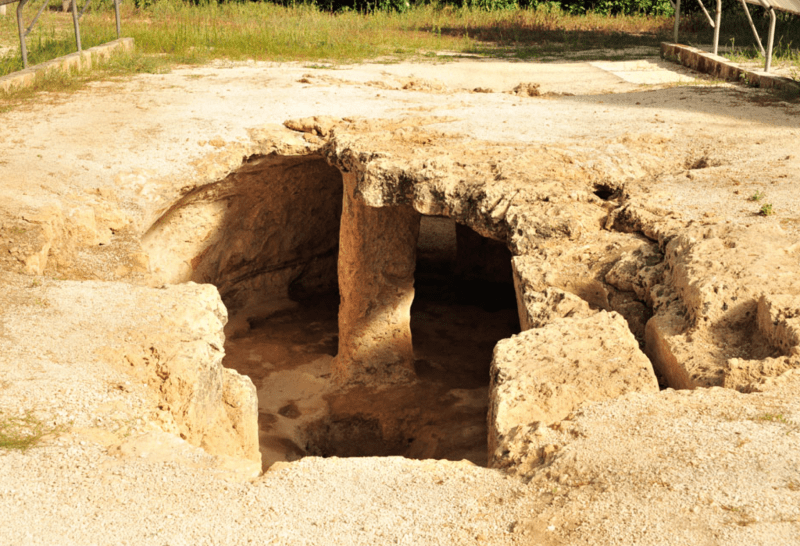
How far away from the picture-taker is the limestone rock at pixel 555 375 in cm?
380

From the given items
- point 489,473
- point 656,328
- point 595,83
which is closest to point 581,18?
point 595,83

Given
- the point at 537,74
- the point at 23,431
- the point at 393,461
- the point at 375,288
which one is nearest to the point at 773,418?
the point at 393,461

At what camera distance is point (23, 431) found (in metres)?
3.41

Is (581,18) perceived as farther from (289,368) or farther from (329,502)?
(329,502)

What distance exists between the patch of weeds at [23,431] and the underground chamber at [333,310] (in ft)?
11.7

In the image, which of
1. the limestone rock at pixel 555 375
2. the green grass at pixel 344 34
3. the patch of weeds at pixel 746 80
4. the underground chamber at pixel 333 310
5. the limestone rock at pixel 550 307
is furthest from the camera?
the green grass at pixel 344 34

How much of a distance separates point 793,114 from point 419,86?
443 cm

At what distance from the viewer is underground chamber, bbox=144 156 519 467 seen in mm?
7781

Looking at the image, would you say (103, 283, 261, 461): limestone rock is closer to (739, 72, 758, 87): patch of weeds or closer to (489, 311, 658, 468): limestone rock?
(489, 311, 658, 468): limestone rock

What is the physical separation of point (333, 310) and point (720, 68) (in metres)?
6.20

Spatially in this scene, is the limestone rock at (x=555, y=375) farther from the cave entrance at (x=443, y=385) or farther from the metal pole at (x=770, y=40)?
the metal pole at (x=770, y=40)

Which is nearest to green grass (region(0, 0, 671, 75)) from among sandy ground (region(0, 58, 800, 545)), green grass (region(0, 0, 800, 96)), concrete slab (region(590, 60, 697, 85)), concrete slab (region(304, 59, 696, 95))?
green grass (region(0, 0, 800, 96))

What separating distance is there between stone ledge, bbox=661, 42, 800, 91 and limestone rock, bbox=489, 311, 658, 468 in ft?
20.9

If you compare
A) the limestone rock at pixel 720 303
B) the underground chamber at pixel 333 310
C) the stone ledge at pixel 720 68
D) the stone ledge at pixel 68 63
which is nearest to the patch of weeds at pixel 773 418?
the limestone rock at pixel 720 303
